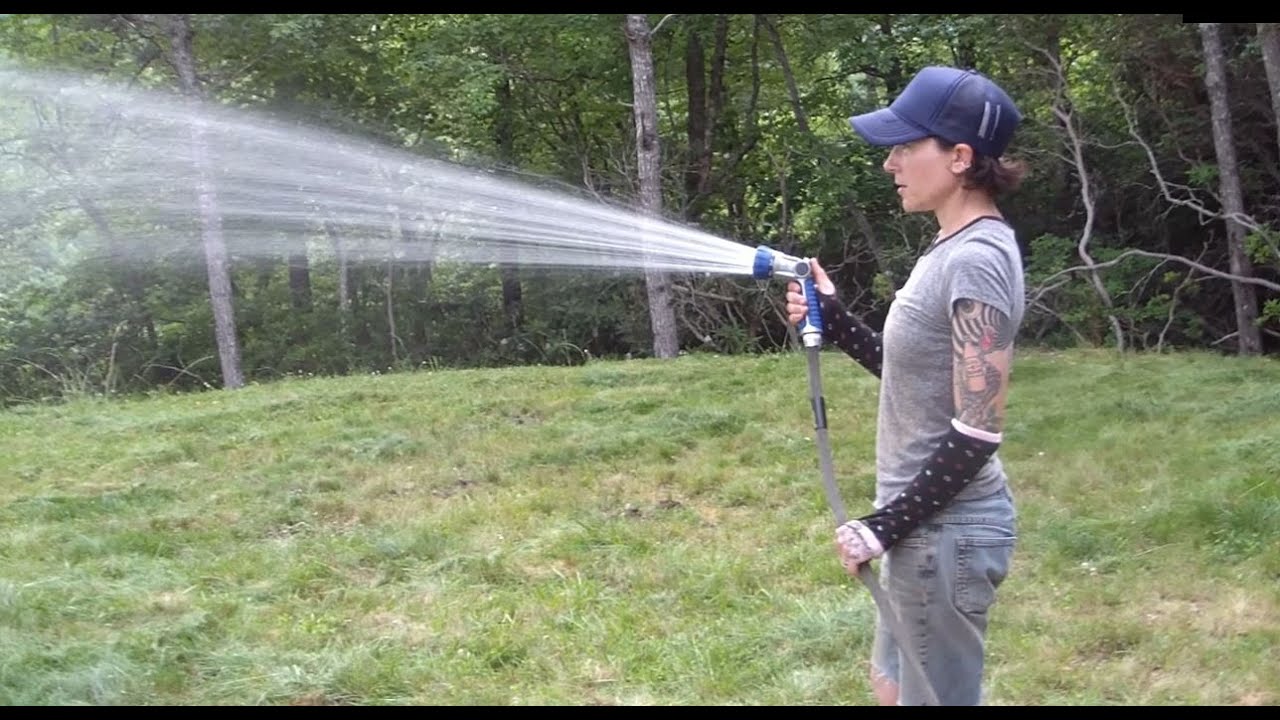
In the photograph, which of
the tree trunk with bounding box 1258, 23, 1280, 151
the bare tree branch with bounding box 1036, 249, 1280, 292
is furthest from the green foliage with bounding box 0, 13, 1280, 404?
the tree trunk with bounding box 1258, 23, 1280, 151

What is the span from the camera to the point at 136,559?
5617mm

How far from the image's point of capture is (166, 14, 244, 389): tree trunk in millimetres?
13620

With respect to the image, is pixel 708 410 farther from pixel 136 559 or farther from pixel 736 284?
pixel 736 284

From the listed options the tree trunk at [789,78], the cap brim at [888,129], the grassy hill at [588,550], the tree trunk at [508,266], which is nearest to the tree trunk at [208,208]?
the tree trunk at [508,266]

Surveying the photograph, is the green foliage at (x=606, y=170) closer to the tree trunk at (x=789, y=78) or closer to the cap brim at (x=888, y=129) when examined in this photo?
the tree trunk at (x=789, y=78)

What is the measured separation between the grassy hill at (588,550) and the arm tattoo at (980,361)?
6.26ft

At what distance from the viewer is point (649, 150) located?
12.3 metres

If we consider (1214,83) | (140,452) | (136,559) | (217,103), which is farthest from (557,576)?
(217,103)

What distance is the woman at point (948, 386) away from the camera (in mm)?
2258

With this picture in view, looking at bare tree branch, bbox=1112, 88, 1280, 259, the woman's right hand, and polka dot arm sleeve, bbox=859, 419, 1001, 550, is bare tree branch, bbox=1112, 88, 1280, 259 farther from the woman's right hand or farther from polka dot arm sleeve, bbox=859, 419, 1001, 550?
polka dot arm sleeve, bbox=859, 419, 1001, 550

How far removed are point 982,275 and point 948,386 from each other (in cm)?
24

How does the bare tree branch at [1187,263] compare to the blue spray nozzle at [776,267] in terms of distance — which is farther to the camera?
the bare tree branch at [1187,263]

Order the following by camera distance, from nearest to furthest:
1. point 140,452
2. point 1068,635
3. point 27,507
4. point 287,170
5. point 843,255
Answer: point 1068,635
point 27,507
point 140,452
point 287,170
point 843,255

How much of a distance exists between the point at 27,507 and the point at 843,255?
1100 centimetres
